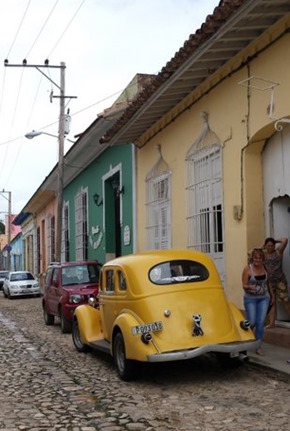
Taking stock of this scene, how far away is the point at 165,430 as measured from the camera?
5.33 meters

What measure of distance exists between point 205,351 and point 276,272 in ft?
9.97

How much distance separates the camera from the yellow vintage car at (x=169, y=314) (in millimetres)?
Answer: 6973

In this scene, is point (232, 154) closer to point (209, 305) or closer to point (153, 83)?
point (153, 83)

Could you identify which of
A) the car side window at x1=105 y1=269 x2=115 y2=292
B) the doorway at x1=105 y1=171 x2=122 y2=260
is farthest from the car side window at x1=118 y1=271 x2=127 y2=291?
the doorway at x1=105 y1=171 x2=122 y2=260

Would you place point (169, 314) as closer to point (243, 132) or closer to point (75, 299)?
point (243, 132)

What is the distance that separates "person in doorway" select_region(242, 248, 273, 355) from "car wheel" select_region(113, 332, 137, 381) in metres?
1.95

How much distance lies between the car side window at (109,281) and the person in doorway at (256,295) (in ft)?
6.08

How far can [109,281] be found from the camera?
28.3 ft

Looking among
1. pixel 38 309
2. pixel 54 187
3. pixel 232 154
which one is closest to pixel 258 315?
pixel 232 154

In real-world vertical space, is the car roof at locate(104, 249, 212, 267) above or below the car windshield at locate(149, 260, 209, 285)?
above

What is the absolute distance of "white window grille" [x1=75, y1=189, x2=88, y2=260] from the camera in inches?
911

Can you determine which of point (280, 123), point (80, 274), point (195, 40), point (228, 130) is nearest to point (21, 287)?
point (80, 274)

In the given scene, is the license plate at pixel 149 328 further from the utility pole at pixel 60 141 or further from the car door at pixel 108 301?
the utility pole at pixel 60 141

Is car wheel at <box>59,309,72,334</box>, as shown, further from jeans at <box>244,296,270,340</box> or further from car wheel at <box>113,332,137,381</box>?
jeans at <box>244,296,270,340</box>
